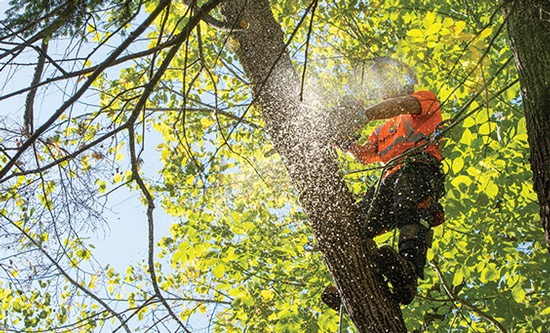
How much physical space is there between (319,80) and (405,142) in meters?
3.65

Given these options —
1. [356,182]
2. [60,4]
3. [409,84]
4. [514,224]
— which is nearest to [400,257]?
[409,84]

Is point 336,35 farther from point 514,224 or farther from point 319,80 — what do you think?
point 514,224

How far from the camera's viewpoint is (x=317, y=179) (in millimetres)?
2885

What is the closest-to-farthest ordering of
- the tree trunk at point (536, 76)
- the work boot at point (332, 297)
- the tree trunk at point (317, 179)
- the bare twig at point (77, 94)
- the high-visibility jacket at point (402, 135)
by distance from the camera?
1. the tree trunk at point (536, 76)
2. the bare twig at point (77, 94)
3. the tree trunk at point (317, 179)
4. the work boot at point (332, 297)
5. the high-visibility jacket at point (402, 135)

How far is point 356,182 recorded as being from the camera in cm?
584

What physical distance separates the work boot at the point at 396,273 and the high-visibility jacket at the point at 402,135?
730mm

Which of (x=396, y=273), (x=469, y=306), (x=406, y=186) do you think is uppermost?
(x=406, y=186)

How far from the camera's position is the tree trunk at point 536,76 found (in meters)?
1.80

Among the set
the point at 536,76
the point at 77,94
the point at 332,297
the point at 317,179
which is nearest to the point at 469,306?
the point at 332,297

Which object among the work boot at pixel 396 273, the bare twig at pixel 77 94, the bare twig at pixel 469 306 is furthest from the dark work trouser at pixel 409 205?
the bare twig at pixel 77 94

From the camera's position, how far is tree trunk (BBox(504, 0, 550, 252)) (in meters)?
1.80

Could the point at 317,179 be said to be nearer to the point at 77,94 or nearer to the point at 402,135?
the point at 402,135

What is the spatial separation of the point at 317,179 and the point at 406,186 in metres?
0.77

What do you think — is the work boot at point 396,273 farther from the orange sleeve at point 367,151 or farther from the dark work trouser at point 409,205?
the orange sleeve at point 367,151
